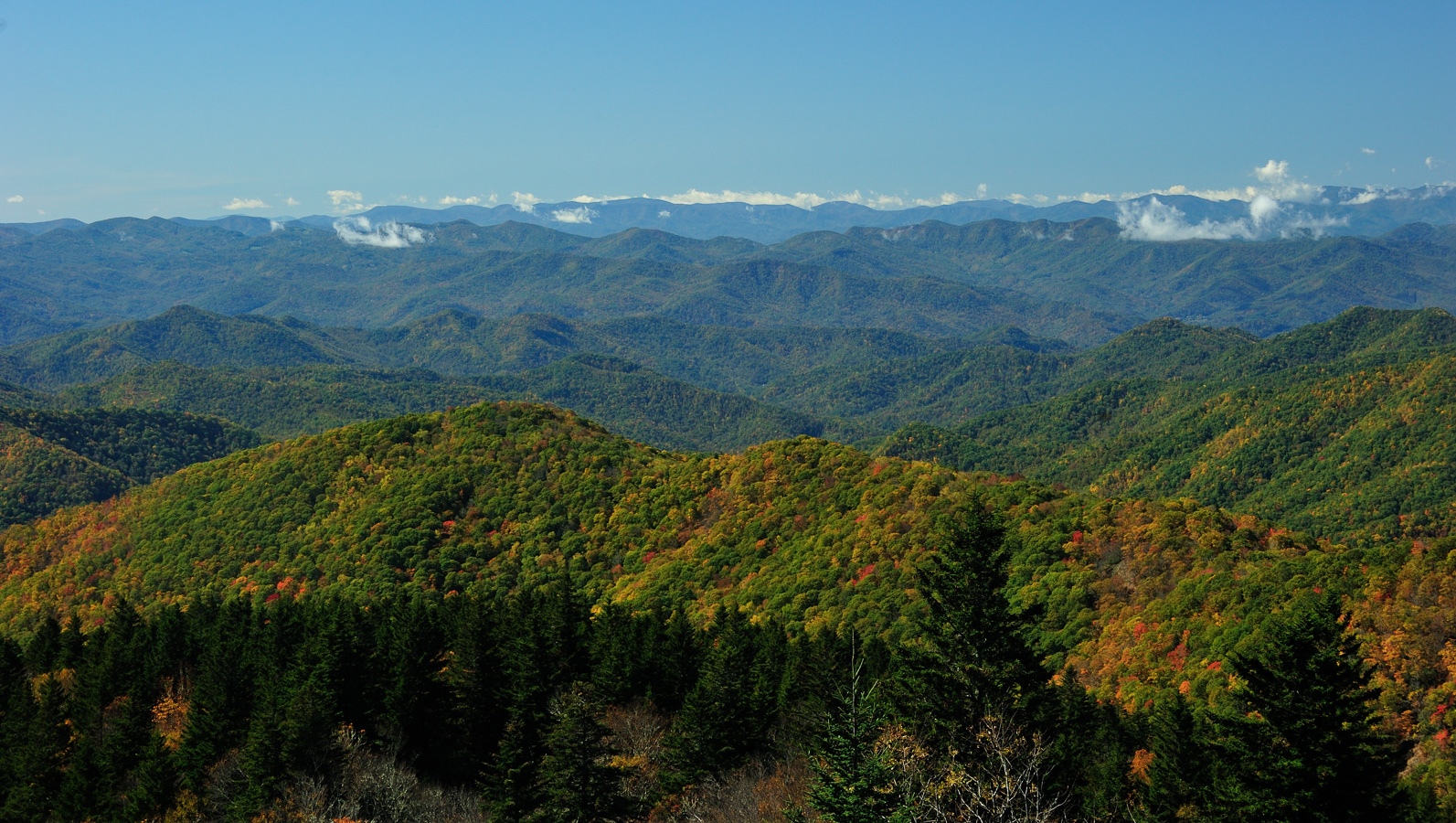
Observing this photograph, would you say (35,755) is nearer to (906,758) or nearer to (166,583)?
(906,758)

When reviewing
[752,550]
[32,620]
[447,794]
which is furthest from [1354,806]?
[32,620]

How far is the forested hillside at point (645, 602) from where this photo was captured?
40.4 meters

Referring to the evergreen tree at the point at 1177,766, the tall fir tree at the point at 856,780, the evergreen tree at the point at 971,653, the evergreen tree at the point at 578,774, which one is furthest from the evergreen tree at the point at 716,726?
the tall fir tree at the point at 856,780

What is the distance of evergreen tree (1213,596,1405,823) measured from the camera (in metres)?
24.0

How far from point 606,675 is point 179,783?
2023cm

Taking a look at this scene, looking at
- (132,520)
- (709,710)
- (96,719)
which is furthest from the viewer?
(132,520)

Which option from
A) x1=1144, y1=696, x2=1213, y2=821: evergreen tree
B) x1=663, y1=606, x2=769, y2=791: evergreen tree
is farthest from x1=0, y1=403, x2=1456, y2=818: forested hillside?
x1=1144, y1=696, x2=1213, y2=821: evergreen tree

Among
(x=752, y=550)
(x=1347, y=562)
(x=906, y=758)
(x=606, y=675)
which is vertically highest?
(x=906, y=758)

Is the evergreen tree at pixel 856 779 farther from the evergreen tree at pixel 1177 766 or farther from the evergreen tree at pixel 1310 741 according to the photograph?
the evergreen tree at pixel 1177 766

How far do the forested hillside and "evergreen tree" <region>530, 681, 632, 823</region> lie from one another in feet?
1.30

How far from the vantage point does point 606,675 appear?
49.5 m

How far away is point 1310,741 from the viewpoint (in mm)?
24203

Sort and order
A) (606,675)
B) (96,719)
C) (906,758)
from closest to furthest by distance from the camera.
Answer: (906,758)
(606,675)
(96,719)

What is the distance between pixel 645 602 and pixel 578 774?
5249 centimetres
